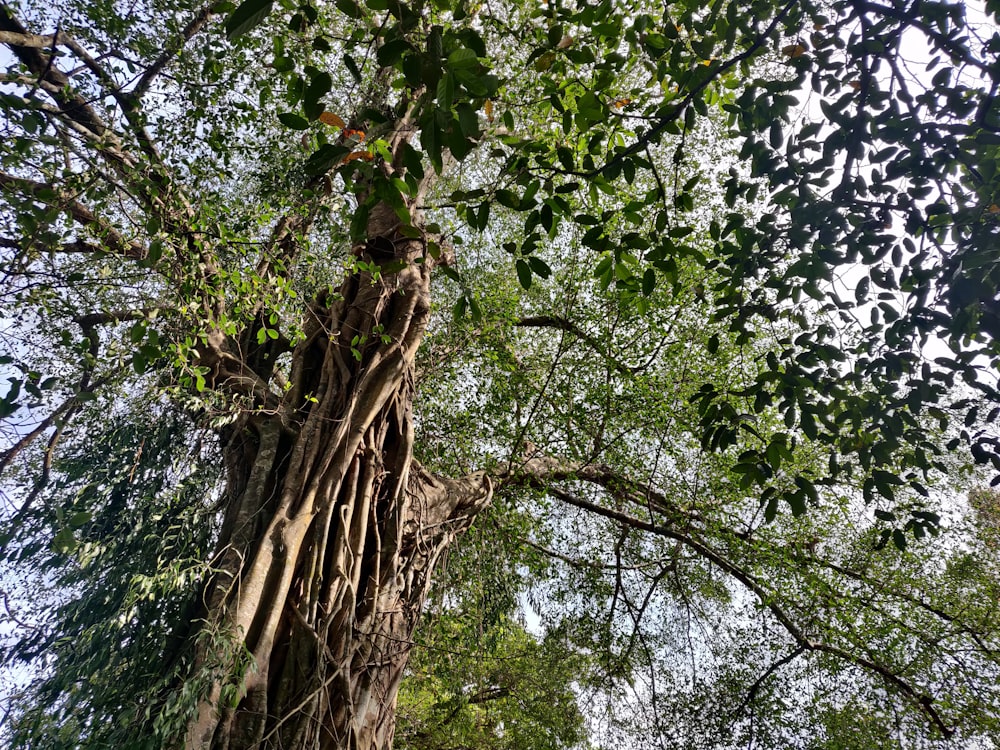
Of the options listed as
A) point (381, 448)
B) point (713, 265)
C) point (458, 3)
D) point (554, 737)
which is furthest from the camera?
point (554, 737)

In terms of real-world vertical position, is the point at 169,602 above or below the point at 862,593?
below

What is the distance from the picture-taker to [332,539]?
277cm

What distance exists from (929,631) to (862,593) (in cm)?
50

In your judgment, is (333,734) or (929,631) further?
(929,631)

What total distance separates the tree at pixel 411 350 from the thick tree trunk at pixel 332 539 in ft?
0.05

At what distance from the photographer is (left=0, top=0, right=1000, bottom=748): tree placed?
1865mm

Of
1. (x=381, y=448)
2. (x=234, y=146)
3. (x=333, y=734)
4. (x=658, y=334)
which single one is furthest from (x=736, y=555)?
(x=234, y=146)

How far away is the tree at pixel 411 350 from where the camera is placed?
187 centimetres

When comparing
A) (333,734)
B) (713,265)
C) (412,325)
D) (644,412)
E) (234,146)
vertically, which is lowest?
(333,734)

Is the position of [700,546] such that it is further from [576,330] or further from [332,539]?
[332,539]

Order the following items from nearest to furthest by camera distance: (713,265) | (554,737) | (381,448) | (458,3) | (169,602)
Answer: (458,3) → (713,265) → (169,602) → (381,448) → (554,737)

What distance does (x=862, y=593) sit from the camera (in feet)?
16.0

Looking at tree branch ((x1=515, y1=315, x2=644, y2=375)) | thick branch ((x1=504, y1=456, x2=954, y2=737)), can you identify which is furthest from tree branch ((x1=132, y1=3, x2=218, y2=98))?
thick branch ((x1=504, y1=456, x2=954, y2=737))

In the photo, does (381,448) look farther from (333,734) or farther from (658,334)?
(658,334)
